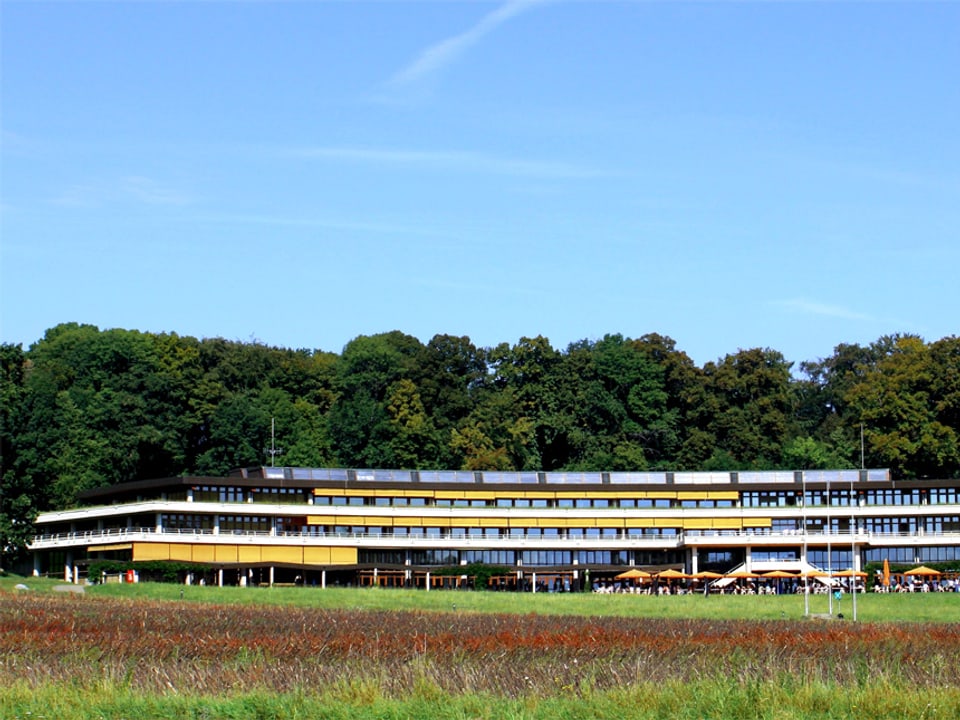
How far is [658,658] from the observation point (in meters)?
38.6

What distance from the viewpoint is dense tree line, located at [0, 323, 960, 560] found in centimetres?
13062

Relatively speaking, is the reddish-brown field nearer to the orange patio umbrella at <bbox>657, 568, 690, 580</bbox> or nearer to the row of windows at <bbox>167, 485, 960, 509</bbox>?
the orange patio umbrella at <bbox>657, 568, 690, 580</bbox>

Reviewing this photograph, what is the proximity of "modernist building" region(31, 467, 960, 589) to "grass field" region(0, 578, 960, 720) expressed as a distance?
54.0 metres

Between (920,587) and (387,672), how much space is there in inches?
3071

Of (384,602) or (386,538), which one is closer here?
(384,602)

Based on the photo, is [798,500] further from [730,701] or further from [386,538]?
[730,701]

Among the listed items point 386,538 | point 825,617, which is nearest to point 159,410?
point 386,538

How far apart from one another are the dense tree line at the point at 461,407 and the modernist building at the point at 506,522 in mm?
7752

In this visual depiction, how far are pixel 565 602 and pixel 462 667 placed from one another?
1927 inches

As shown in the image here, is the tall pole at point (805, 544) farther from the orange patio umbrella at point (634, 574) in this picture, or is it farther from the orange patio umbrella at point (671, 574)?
the orange patio umbrella at point (634, 574)

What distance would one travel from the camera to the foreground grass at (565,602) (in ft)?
237

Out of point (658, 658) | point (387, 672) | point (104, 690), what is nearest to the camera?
point (104, 690)

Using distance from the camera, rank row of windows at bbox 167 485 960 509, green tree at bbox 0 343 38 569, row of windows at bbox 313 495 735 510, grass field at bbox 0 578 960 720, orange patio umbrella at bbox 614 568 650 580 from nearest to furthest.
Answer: grass field at bbox 0 578 960 720
green tree at bbox 0 343 38 569
orange patio umbrella at bbox 614 568 650 580
row of windows at bbox 167 485 960 509
row of windows at bbox 313 495 735 510

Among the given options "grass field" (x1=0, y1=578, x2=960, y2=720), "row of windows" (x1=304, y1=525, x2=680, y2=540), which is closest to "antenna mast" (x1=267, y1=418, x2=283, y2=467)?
"row of windows" (x1=304, y1=525, x2=680, y2=540)
